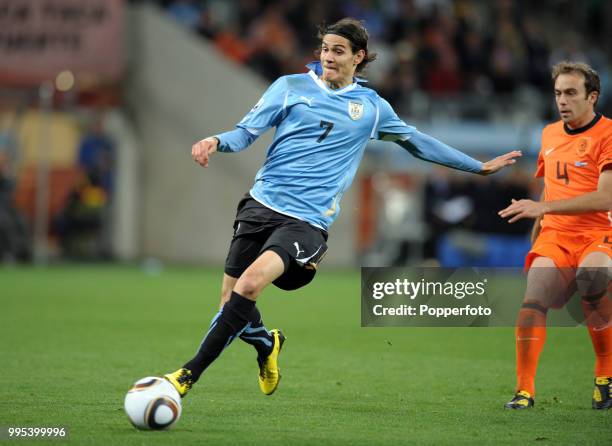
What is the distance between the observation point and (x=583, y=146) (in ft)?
24.3

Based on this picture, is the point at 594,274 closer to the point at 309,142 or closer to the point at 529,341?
the point at 529,341

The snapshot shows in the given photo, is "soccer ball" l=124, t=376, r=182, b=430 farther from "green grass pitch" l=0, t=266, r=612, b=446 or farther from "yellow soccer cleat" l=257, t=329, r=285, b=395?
"yellow soccer cleat" l=257, t=329, r=285, b=395

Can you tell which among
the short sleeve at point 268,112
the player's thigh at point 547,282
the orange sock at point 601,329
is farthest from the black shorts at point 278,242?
the orange sock at point 601,329

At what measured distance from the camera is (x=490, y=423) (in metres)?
6.59

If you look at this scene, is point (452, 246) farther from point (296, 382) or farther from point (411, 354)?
point (296, 382)

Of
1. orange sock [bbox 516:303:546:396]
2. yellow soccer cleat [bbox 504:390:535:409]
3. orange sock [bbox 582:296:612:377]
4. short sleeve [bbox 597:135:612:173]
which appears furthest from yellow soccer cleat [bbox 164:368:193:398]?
short sleeve [bbox 597:135:612:173]

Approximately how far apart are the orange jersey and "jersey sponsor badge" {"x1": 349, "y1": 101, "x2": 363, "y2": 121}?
1473 millimetres

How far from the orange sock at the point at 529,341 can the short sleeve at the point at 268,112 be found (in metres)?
2.15

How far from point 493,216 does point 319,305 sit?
20.9ft

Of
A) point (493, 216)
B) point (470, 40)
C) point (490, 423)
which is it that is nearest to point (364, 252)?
point (493, 216)

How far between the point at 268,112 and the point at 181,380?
1.76 metres

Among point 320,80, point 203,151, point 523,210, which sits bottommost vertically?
point 523,210

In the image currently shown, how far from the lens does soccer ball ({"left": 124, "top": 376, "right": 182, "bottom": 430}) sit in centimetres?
592

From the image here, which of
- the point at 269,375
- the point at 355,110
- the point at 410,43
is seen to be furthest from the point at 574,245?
the point at 410,43
